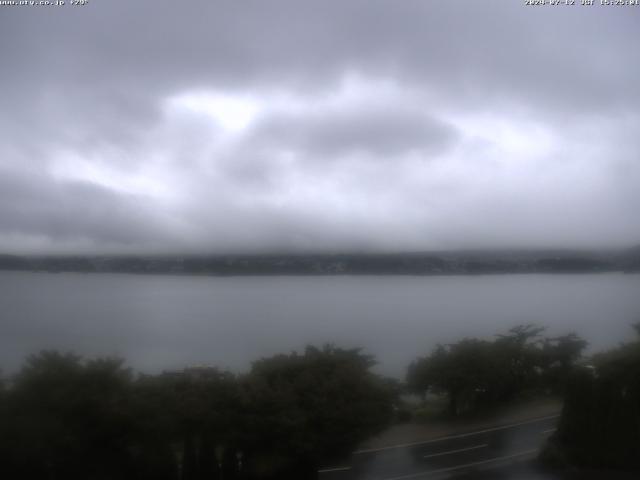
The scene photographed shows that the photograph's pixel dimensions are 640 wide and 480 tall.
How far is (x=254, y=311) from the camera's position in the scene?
10.5m

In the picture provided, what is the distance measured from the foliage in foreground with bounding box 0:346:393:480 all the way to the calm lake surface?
35 centimetres

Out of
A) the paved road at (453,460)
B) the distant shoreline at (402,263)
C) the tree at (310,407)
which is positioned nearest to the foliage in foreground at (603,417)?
the paved road at (453,460)

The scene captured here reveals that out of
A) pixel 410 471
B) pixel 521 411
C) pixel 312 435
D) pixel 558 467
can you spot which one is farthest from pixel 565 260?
pixel 312 435

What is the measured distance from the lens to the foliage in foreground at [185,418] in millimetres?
6715

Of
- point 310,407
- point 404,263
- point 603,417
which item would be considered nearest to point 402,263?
point 404,263

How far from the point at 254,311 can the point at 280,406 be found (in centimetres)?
269

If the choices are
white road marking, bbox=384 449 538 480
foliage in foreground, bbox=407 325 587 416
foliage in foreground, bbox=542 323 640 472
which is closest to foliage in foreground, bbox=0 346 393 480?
white road marking, bbox=384 449 538 480

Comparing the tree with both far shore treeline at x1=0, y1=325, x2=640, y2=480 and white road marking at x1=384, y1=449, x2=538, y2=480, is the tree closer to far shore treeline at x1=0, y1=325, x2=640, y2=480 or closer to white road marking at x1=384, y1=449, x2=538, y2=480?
far shore treeline at x1=0, y1=325, x2=640, y2=480

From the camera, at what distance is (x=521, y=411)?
9570 millimetres

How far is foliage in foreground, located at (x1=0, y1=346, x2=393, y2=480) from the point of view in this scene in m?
6.71

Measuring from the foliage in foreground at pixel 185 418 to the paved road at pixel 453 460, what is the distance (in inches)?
13.2

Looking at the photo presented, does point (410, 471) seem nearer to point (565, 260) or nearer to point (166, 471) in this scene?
point (166, 471)

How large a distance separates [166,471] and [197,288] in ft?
11.6

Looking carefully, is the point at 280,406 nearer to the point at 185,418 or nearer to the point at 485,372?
the point at 185,418
